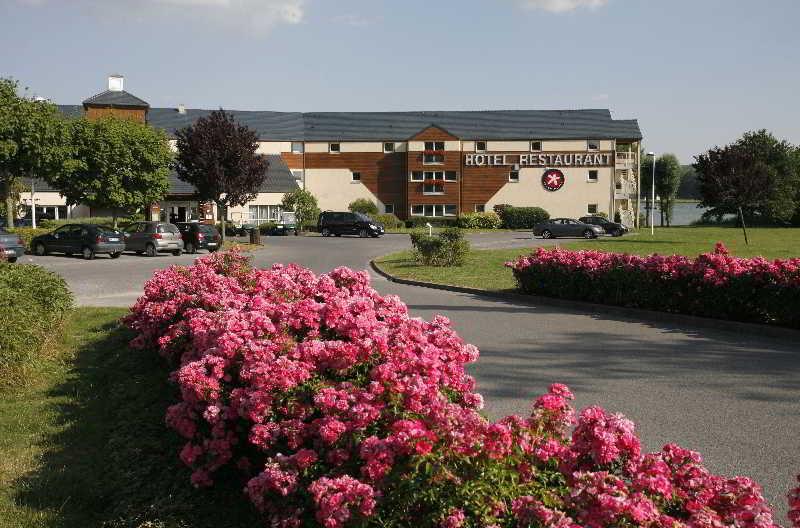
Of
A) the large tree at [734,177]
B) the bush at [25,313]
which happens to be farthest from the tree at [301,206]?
the bush at [25,313]

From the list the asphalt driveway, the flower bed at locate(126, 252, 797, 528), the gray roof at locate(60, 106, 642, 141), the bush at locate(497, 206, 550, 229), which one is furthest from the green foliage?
the flower bed at locate(126, 252, 797, 528)

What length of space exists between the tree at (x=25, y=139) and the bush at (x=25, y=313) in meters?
31.0

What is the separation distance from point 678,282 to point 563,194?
56.6 metres

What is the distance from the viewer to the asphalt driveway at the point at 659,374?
616 centimetres

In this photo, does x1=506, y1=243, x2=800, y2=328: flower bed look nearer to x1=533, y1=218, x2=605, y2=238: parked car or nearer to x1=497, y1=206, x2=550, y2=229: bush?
x1=533, y1=218, x2=605, y2=238: parked car

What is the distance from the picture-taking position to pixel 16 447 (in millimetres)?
6195

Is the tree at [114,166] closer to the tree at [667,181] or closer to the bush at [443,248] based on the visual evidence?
the bush at [443,248]

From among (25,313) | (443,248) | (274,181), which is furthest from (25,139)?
(25,313)

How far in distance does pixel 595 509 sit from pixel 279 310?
12.6 feet

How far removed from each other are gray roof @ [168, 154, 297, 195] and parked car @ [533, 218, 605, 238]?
23350mm

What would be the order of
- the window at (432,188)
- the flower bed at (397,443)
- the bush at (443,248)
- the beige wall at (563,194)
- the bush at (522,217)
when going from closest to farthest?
the flower bed at (397,443) < the bush at (443,248) < the bush at (522,217) < the beige wall at (563,194) < the window at (432,188)

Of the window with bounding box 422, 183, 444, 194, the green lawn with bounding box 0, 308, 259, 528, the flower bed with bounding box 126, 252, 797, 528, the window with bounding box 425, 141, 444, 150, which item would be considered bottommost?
the green lawn with bounding box 0, 308, 259, 528

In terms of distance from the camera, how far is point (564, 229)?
5109 centimetres

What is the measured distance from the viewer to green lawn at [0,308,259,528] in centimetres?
Answer: 464
